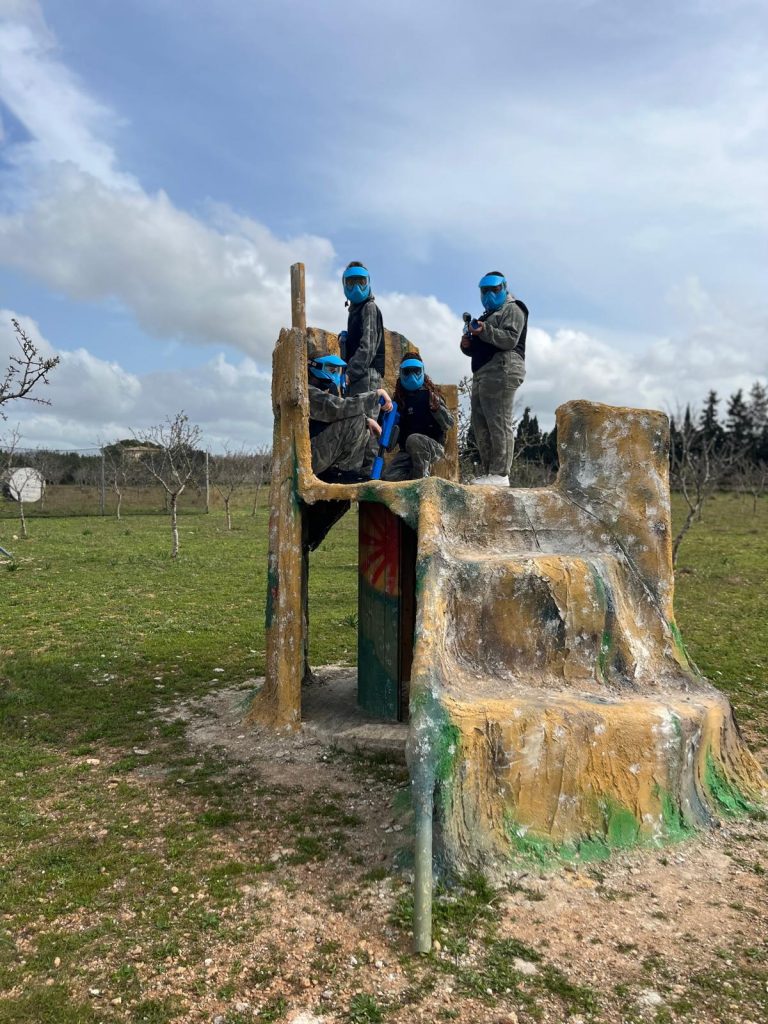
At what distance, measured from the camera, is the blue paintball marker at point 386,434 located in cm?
741

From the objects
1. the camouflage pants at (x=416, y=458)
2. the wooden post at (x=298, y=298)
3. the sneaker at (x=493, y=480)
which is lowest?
the sneaker at (x=493, y=480)

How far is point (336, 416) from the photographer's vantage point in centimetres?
711

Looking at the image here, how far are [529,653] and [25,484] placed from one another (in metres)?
28.1

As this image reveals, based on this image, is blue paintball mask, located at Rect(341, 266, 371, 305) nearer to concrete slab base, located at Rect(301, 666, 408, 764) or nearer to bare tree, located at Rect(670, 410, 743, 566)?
concrete slab base, located at Rect(301, 666, 408, 764)

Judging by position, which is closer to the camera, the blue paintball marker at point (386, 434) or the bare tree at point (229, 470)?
the blue paintball marker at point (386, 434)

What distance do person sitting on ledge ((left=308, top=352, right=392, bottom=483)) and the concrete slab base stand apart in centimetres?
238

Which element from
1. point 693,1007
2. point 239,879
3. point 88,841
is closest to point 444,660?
point 239,879

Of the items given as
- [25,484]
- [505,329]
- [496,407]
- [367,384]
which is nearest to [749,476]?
[25,484]

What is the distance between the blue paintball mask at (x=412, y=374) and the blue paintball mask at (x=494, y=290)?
34.3 inches

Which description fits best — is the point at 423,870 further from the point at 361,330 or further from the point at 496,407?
the point at 361,330

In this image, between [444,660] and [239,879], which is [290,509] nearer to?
[444,660]

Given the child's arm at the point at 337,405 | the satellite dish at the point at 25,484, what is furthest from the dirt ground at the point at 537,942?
the satellite dish at the point at 25,484

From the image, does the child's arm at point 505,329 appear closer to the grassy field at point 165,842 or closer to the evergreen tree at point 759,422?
the grassy field at point 165,842

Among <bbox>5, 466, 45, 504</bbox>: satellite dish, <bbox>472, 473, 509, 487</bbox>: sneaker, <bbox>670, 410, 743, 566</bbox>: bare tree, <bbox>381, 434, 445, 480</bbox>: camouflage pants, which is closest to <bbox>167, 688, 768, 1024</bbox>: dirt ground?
<bbox>472, 473, 509, 487</bbox>: sneaker
